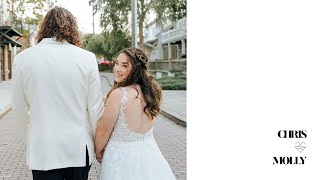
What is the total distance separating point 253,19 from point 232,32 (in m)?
0.30

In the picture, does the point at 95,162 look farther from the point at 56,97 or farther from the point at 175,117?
the point at 175,117

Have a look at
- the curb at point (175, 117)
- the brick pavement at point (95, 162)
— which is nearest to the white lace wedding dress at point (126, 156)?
the brick pavement at point (95, 162)

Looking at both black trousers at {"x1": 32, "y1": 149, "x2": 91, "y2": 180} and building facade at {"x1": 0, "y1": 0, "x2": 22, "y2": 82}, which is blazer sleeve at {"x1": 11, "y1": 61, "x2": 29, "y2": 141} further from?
building facade at {"x1": 0, "y1": 0, "x2": 22, "y2": 82}

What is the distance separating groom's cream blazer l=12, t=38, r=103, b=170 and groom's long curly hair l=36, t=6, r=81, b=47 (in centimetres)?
4

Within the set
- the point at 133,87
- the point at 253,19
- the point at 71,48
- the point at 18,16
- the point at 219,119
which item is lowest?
the point at 219,119

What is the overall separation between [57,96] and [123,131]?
492mm

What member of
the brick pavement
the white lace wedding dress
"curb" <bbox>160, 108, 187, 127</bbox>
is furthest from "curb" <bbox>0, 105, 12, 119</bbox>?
the white lace wedding dress

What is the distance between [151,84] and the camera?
Result: 2957mm

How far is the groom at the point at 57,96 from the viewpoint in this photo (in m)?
2.63

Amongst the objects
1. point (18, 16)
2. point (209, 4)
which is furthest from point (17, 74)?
point (18, 16)

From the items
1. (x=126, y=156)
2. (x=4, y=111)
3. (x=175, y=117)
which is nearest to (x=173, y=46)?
(x=4, y=111)

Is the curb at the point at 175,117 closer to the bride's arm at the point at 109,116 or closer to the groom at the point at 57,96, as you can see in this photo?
the bride's arm at the point at 109,116

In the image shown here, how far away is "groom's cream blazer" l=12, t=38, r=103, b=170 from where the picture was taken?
262 cm

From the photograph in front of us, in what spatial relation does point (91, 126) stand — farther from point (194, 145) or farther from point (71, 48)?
point (194, 145)
